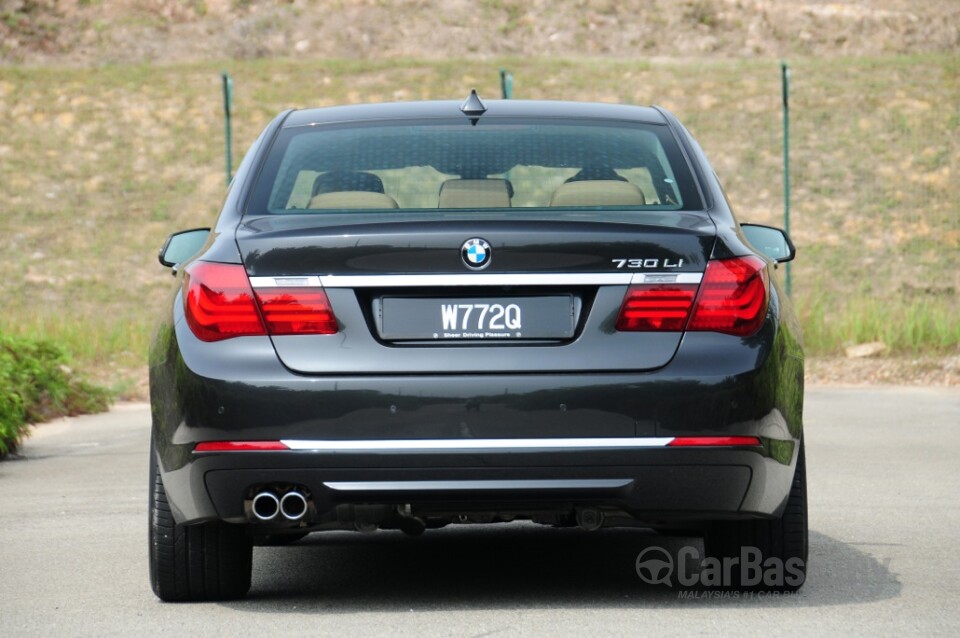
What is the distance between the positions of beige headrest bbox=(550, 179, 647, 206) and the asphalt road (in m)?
1.23

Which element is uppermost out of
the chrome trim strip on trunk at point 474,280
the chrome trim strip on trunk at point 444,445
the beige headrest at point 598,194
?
the beige headrest at point 598,194

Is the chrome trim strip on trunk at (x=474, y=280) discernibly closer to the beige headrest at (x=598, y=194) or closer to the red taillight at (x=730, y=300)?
the red taillight at (x=730, y=300)

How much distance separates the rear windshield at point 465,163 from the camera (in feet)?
18.5

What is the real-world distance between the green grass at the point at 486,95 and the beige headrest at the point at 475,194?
10.8 m

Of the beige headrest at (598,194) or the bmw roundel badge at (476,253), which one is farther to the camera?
the beige headrest at (598,194)

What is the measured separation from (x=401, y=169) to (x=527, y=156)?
41cm

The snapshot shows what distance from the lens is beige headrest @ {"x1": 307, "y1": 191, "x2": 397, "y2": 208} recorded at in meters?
5.58

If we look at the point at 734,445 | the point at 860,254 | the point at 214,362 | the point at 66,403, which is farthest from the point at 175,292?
the point at 860,254

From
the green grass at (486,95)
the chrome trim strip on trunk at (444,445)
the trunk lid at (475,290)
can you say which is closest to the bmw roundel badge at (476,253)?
the trunk lid at (475,290)

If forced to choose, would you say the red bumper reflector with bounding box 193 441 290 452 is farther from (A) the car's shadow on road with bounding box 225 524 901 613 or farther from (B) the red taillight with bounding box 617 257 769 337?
(B) the red taillight with bounding box 617 257 769 337

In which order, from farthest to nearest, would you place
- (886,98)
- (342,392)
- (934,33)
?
(934,33) → (886,98) → (342,392)

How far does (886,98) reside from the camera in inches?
1169

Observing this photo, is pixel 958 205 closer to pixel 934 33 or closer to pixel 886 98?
pixel 886 98

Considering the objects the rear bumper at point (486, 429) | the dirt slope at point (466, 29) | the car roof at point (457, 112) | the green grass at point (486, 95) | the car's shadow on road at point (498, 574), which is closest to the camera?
the rear bumper at point (486, 429)
